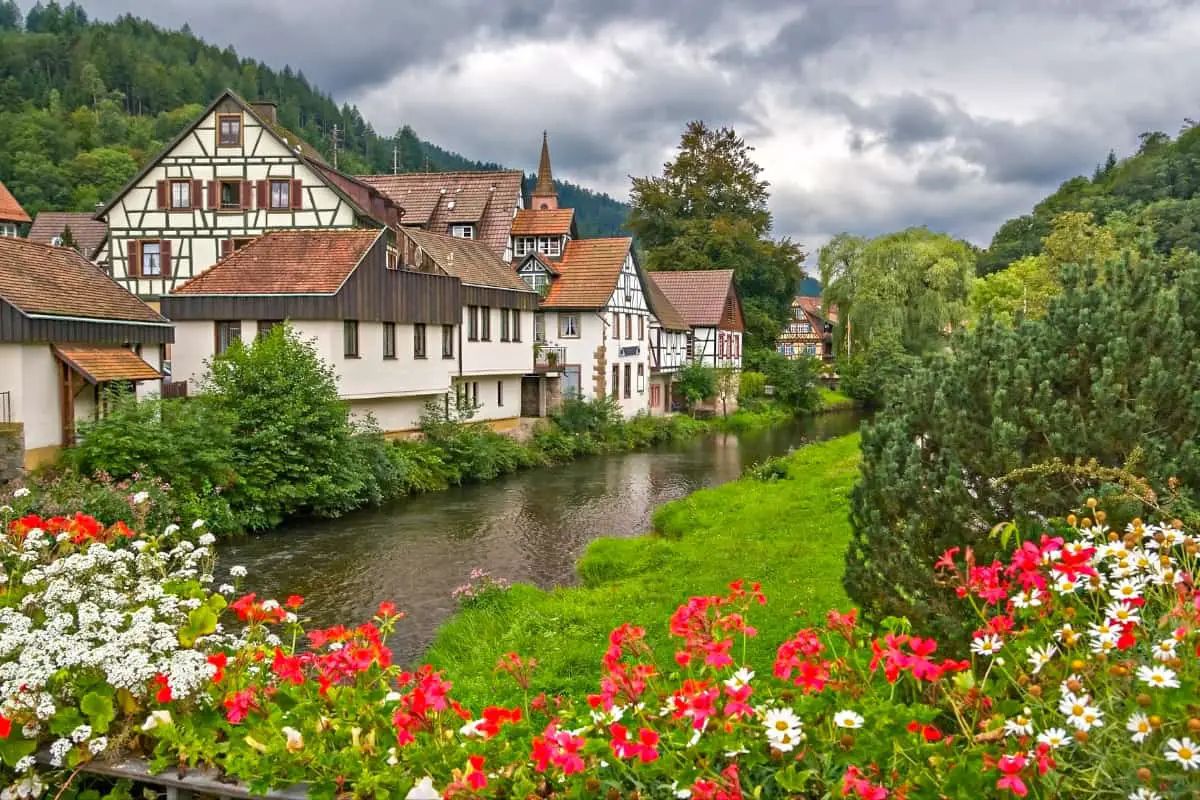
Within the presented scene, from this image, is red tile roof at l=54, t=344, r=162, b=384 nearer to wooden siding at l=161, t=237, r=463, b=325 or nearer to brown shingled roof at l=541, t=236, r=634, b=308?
wooden siding at l=161, t=237, r=463, b=325

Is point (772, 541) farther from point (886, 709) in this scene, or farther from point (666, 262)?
point (666, 262)

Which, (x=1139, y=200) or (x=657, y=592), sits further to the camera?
(x=1139, y=200)

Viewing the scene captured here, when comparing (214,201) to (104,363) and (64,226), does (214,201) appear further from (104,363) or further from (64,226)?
(64,226)

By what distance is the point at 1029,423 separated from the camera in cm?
599

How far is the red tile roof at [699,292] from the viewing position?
170 feet

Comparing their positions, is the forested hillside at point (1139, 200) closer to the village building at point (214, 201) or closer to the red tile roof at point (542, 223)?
the red tile roof at point (542, 223)

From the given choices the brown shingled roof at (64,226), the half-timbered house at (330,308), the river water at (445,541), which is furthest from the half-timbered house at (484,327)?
the brown shingled roof at (64,226)

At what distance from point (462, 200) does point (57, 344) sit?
82.3 feet

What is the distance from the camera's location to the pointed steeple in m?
56.5

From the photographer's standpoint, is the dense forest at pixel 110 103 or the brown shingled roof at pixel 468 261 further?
the dense forest at pixel 110 103

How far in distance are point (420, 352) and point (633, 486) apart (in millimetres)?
7493

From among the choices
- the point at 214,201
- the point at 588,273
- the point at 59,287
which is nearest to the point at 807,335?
the point at 588,273

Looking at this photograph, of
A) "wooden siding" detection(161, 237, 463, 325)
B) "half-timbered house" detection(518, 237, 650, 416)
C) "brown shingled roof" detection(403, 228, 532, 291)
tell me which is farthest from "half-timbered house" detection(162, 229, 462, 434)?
"half-timbered house" detection(518, 237, 650, 416)

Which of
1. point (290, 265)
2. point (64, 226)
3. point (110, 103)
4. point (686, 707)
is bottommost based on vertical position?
point (686, 707)
